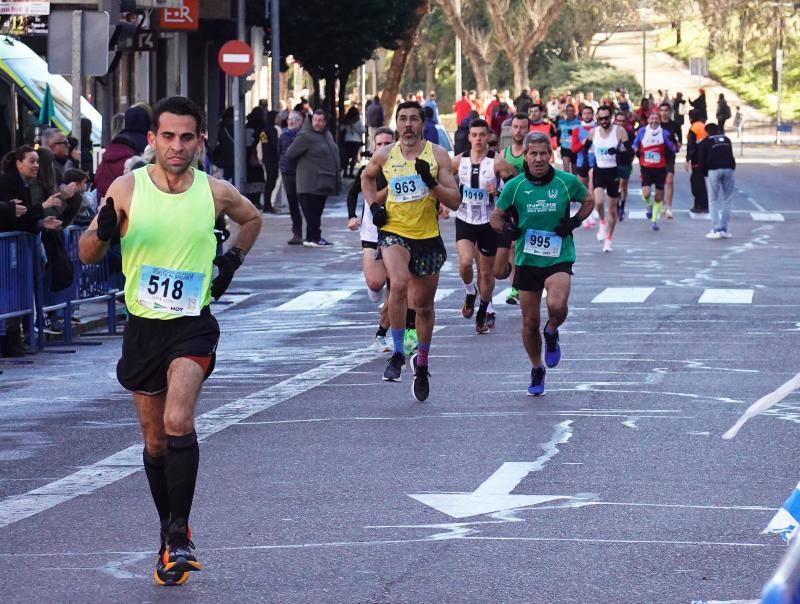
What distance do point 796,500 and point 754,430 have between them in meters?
6.20

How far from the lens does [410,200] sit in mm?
12523

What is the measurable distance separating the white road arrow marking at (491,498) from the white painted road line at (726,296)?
9.64 m

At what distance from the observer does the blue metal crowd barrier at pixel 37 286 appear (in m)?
14.4

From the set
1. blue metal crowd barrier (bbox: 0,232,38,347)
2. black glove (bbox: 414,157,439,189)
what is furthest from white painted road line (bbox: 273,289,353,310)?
black glove (bbox: 414,157,439,189)

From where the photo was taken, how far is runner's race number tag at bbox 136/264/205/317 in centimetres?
686

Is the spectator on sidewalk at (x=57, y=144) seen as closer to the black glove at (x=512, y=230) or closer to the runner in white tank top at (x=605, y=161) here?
the black glove at (x=512, y=230)

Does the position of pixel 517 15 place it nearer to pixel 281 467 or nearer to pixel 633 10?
pixel 633 10

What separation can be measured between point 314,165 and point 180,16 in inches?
315

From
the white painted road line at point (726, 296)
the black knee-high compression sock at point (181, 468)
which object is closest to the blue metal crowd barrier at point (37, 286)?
the white painted road line at point (726, 296)

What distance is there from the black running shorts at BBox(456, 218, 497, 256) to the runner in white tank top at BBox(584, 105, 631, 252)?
30.8 ft

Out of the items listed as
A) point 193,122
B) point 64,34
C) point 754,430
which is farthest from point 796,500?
point 64,34

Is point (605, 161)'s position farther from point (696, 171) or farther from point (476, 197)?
point (476, 197)

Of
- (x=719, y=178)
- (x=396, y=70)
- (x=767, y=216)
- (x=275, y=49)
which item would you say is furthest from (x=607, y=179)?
(x=396, y=70)

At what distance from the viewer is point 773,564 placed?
689cm
